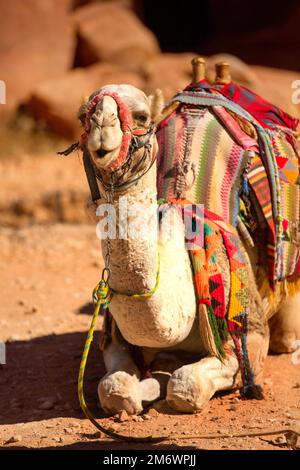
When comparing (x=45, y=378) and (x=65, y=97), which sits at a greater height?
(x=65, y=97)

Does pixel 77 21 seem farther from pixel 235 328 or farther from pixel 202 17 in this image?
pixel 235 328

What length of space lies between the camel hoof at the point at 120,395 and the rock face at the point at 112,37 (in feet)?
35.0

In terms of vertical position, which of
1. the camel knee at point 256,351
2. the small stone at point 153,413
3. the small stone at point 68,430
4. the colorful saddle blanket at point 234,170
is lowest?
the small stone at point 68,430

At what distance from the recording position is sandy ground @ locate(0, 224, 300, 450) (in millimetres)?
4379

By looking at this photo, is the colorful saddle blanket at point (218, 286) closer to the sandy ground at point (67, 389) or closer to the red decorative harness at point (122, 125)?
the sandy ground at point (67, 389)

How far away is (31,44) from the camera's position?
49.4 ft

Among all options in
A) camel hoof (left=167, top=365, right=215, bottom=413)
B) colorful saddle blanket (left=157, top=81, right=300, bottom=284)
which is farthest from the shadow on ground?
colorful saddle blanket (left=157, top=81, right=300, bottom=284)

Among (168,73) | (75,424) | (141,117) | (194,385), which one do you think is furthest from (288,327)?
(168,73)

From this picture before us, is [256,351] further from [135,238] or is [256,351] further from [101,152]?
[101,152]

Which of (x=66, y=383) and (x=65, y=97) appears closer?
(x=66, y=383)

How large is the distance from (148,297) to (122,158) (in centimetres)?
74

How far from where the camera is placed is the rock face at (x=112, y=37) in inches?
595

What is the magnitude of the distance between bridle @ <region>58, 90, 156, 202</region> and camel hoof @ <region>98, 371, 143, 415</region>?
0.99m

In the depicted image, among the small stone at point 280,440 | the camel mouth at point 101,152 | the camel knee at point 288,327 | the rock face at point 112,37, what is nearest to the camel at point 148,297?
the camel mouth at point 101,152
